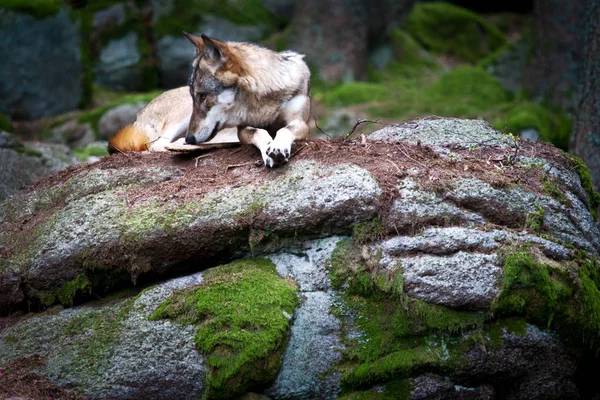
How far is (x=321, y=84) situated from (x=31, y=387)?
9466 mm

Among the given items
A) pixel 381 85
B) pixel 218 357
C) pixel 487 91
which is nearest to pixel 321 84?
pixel 381 85

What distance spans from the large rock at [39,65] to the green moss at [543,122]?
7.96 m

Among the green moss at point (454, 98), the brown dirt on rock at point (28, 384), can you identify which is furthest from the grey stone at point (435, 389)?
the green moss at point (454, 98)

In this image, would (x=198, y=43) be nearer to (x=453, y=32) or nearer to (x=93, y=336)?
(x=93, y=336)

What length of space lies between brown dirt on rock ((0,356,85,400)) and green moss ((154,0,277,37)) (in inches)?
410

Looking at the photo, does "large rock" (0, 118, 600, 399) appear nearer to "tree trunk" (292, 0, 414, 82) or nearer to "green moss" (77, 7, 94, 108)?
"tree trunk" (292, 0, 414, 82)

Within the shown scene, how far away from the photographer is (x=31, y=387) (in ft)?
14.4

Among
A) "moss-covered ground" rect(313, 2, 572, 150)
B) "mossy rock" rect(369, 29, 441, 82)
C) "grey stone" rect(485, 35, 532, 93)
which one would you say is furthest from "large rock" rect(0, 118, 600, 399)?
"mossy rock" rect(369, 29, 441, 82)

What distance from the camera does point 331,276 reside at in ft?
15.5

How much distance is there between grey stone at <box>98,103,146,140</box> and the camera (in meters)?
11.6

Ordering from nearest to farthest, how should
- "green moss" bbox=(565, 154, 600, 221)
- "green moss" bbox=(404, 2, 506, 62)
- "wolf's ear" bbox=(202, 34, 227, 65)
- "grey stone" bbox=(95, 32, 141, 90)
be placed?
"green moss" bbox=(565, 154, 600, 221)
"wolf's ear" bbox=(202, 34, 227, 65)
"grey stone" bbox=(95, 32, 141, 90)
"green moss" bbox=(404, 2, 506, 62)

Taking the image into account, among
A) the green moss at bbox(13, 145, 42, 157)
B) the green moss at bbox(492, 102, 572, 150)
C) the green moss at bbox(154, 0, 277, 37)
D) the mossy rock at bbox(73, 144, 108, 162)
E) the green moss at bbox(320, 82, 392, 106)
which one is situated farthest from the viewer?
the green moss at bbox(154, 0, 277, 37)

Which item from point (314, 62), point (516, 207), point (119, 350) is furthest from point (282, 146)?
point (314, 62)

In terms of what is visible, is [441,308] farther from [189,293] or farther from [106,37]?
[106,37]
